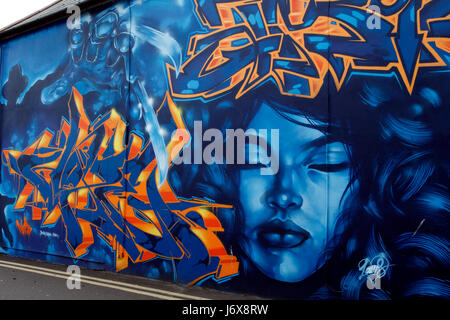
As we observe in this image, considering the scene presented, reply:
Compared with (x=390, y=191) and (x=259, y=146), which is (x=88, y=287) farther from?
(x=390, y=191)

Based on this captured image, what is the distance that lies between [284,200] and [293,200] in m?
0.13

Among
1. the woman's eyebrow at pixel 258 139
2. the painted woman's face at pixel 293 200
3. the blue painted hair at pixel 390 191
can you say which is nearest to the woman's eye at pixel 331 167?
the painted woman's face at pixel 293 200

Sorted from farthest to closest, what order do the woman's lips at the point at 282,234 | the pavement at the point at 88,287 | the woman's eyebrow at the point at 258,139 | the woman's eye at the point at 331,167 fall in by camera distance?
the woman's eyebrow at the point at 258,139, the pavement at the point at 88,287, the woman's lips at the point at 282,234, the woman's eye at the point at 331,167

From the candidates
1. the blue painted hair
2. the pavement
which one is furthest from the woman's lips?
the pavement

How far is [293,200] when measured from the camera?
18.6 feet

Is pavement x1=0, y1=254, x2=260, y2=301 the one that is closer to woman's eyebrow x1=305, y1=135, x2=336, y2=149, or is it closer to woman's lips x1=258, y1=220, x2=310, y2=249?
woman's lips x1=258, y1=220, x2=310, y2=249

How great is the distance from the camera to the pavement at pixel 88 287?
5.78 m

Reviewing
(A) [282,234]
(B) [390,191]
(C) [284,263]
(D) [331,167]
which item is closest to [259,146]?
(D) [331,167]

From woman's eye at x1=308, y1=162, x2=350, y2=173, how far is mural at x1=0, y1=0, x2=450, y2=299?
0.02 metres

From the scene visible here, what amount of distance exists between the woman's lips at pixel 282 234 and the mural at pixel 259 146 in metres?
0.02

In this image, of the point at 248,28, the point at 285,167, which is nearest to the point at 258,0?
the point at 248,28

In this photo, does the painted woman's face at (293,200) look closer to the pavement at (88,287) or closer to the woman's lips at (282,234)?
the woman's lips at (282,234)

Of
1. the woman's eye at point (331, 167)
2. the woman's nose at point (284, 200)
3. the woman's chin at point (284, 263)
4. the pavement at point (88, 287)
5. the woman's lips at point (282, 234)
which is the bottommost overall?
the pavement at point (88, 287)

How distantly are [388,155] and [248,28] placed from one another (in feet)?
8.64
